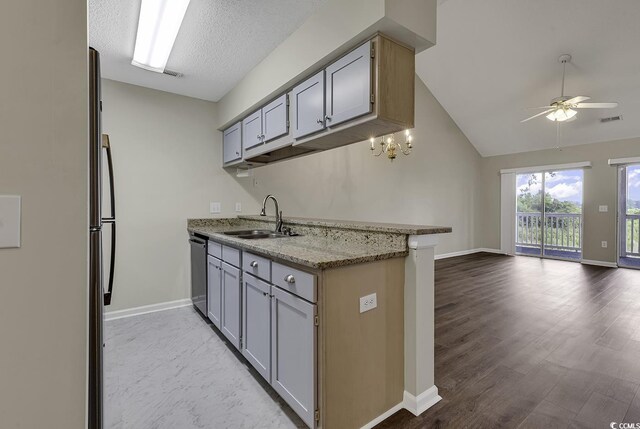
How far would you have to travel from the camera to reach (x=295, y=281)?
1566 mm

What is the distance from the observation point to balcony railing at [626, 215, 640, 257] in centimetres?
566

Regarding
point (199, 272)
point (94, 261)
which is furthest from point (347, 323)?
point (199, 272)

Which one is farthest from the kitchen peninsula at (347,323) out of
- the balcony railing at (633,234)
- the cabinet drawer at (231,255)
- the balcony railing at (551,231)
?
the balcony railing at (551,231)

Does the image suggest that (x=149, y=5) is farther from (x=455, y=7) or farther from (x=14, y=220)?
(x=455, y=7)

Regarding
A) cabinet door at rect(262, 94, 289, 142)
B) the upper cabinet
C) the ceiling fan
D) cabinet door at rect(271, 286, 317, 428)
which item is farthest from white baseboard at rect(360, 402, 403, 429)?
the ceiling fan

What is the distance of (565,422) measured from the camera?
Answer: 164 centimetres

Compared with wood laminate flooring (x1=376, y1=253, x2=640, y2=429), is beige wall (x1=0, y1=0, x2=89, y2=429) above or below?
above

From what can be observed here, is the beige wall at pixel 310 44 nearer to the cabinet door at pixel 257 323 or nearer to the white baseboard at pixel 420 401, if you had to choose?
the cabinet door at pixel 257 323

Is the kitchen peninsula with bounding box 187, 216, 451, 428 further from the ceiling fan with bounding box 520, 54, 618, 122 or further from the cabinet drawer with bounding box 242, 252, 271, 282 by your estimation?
the ceiling fan with bounding box 520, 54, 618, 122

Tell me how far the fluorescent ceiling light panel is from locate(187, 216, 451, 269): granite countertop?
5.20 feet

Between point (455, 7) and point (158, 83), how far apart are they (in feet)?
14.3

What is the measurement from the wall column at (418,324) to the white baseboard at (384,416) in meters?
0.05

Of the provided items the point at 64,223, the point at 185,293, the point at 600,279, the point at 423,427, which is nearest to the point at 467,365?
the point at 423,427

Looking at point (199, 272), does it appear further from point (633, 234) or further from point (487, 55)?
point (633, 234)
